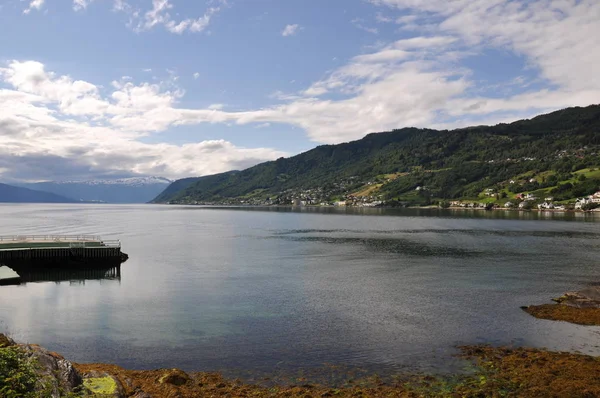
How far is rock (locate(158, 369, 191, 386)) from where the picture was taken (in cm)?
2459

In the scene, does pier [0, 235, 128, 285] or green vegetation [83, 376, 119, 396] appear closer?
green vegetation [83, 376, 119, 396]

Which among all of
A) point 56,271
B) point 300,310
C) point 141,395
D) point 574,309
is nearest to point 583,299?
point 574,309

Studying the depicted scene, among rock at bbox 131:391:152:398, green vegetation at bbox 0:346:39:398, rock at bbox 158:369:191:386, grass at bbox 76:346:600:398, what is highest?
green vegetation at bbox 0:346:39:398

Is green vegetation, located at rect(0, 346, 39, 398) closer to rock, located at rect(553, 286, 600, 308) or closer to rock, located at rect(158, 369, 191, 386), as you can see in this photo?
rock, located at rect(158, 369, 191, 386)

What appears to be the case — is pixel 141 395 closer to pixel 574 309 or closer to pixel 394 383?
pixel 394 383

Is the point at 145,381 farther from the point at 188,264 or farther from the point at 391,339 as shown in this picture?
the point at 188,264

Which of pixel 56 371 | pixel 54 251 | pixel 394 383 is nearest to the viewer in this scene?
pixel 56 371

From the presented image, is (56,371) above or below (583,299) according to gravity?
above

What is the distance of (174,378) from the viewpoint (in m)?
24.9

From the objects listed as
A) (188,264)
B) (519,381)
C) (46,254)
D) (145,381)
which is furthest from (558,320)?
(46,254)

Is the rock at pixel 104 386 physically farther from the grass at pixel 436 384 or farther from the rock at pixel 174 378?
the rock at pixel 174 378

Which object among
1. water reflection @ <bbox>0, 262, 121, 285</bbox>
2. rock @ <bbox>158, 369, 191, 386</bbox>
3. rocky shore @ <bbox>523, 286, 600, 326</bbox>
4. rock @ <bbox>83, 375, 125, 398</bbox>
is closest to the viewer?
rock @ <bbox>83, 375, 125, 398</bbox>

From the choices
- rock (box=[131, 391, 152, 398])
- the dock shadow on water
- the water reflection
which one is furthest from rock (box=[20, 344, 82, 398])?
the dock shadow on water

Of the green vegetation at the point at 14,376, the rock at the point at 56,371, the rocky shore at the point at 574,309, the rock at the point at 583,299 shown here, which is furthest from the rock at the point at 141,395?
the rock at the point at 583,299
